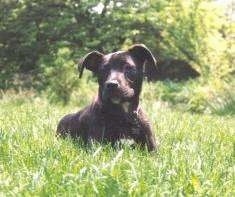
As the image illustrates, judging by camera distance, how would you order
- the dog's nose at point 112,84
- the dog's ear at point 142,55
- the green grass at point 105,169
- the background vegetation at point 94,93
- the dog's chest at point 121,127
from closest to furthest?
1. the green grass at point 105,169
2. the background vegetation at point 94,93
3. the dog's nose at point 112,84
4. the dog's chest at point 121,127
5. the dog's ear at point 142,55

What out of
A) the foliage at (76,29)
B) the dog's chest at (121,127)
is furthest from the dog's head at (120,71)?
the foliage at (76,29)

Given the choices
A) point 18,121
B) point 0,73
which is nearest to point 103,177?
point 18,121

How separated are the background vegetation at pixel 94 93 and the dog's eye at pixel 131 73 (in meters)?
0.79

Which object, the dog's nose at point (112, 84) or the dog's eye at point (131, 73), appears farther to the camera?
the dog's eye at point (131, 73)

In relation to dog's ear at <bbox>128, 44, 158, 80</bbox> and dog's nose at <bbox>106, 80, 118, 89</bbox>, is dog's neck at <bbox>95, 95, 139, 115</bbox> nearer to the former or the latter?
dog's nose at <bbox>106, 80, 118, 89</bbox>

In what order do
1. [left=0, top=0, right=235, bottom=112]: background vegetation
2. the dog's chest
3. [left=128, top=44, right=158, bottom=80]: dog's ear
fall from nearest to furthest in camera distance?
the dog's chest, [left=128, top=44, right=158, bottom=80]: dog's ear, [left=0, top=0, right=235, bottom=112]: background vegetation

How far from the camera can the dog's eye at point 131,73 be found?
6.45m

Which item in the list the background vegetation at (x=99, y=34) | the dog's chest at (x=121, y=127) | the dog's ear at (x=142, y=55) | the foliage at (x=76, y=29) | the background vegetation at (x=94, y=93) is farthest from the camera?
the foliage at (x=76, y=29)

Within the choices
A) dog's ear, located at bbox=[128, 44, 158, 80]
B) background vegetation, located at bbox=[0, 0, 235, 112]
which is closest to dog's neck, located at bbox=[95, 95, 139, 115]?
dog's ear, located at bbox=[128, 44, 158, 80]

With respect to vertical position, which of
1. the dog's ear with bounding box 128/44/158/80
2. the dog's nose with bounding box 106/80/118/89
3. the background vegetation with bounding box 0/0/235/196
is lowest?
the background vegetation with bounding box 0/0/235/196

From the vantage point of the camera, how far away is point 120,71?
253 inches

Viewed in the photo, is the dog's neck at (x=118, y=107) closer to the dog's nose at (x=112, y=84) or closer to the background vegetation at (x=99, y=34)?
the dog's nose at (x=112, y=84)

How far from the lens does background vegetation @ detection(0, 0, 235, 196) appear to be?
441 cm

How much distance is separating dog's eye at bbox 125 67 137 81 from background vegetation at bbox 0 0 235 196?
0.79 meters
